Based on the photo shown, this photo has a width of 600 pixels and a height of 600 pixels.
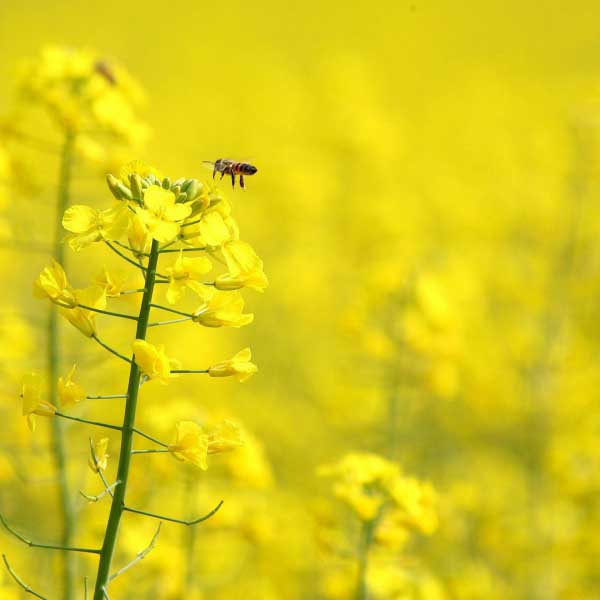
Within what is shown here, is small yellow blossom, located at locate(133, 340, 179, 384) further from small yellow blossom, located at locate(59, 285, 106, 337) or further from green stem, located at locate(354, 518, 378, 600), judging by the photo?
green stem, located at locate(354, 518, 378, 600)

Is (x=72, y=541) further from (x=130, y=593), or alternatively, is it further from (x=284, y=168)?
(x=284, y=168)

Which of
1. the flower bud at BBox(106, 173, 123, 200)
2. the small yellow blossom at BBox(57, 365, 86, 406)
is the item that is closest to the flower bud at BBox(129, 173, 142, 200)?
the flower bud at BBox(106, 173, 123, 200)

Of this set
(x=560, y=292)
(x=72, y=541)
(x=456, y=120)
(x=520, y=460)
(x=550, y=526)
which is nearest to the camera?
(x=72, y=541)

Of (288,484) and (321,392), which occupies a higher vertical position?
(321,392)

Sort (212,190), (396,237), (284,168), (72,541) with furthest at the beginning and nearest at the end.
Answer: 1. (284,168)
2. (396,237)
3. (72,541)
4. (212,190)

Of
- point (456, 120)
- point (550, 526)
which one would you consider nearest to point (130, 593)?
point (550, 526)

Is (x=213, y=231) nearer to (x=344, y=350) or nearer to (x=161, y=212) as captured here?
(x=161, y=212)

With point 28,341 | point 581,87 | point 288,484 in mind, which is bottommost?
point 288,484
